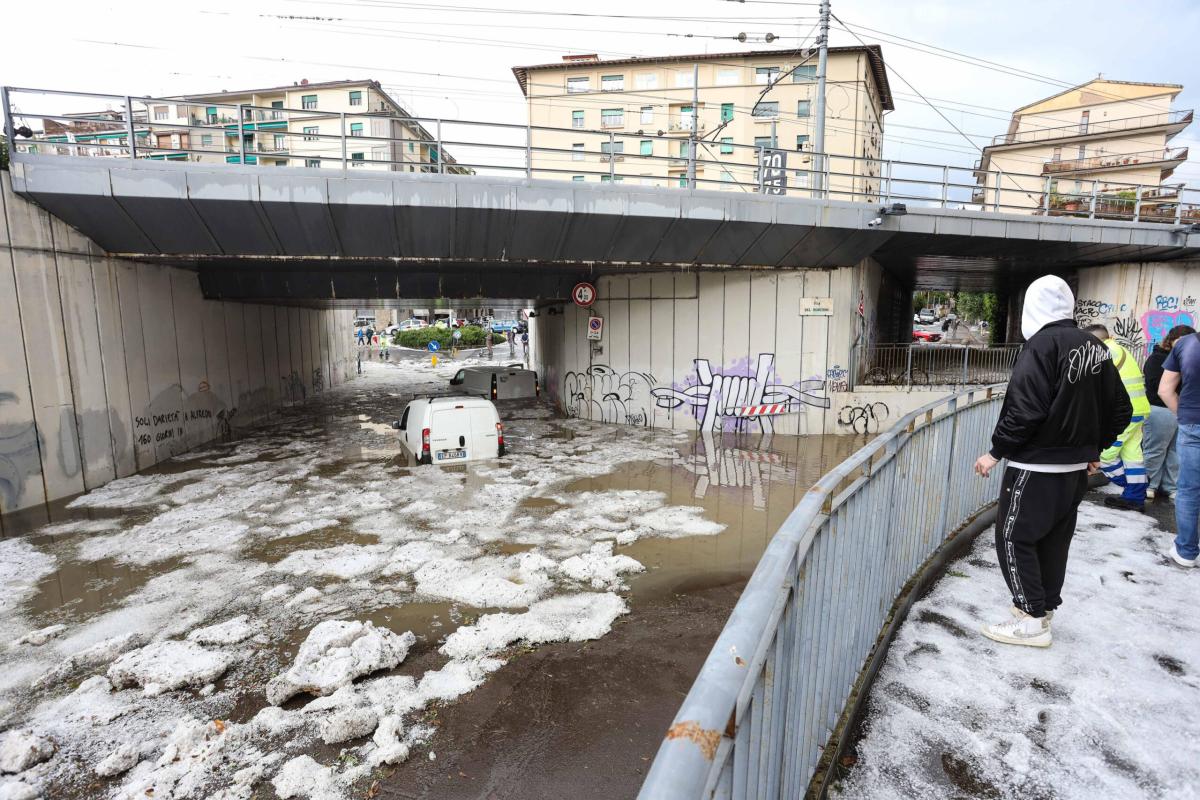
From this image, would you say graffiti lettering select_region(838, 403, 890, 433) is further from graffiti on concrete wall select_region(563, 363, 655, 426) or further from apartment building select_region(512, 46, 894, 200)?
apartment building select_region(512, 46, 894, 200)

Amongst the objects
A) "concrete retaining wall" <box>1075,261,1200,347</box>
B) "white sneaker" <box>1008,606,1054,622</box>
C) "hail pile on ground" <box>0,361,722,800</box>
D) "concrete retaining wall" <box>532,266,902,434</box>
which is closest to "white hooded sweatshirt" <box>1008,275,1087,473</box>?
"white sneaker" <box>1008,606,1054,622</box>

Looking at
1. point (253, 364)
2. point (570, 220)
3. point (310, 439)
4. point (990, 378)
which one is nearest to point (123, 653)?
point (570, 220)

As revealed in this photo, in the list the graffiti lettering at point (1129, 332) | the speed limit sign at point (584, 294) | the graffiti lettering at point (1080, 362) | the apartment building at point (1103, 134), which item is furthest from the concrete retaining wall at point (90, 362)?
the apartment building at point (1103, 134)

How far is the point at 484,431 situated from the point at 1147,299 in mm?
18621

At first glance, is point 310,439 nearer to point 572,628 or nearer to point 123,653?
point 123,653

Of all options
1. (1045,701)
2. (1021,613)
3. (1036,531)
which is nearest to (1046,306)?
(1036,531)

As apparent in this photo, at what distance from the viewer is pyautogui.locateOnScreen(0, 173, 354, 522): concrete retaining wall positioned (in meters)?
9.84

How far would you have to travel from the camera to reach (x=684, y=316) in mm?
16141

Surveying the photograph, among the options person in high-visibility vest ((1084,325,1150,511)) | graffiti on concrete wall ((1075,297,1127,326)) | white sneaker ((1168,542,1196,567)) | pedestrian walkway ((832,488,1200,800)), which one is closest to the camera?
pedestrian walkway ((832,488,1200,800))

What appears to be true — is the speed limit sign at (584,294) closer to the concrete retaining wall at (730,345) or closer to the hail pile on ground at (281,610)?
the concrete retaining wall at (730,345)

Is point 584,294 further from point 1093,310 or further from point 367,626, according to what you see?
point 1093,310

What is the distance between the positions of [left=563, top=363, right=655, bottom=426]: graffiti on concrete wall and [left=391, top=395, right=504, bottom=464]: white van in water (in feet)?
17.0

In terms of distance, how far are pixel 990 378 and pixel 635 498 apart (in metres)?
13.0

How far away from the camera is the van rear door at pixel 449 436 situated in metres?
12.4
